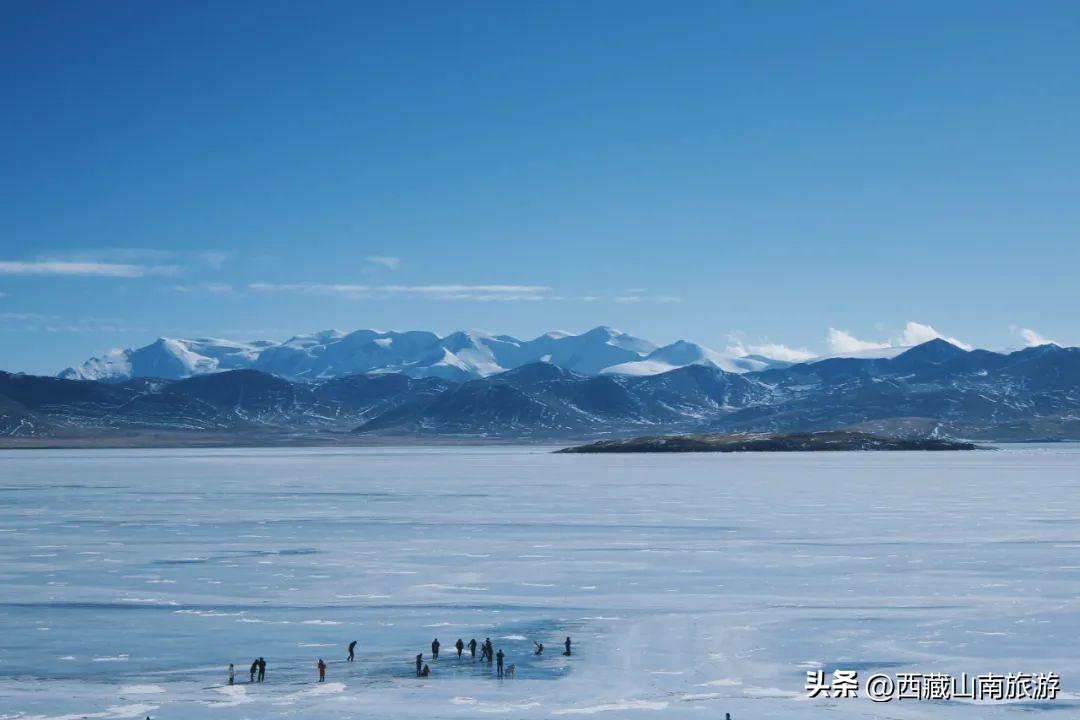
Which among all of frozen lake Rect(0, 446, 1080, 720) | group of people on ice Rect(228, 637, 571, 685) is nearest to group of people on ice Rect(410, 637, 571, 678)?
group of people on ice Rect(228, 637, 571, 685)

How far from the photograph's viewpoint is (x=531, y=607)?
3619 centimetres

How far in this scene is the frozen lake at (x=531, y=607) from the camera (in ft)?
82.5

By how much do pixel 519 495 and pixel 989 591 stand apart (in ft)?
195

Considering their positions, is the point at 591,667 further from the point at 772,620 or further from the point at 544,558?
the point at 544,558

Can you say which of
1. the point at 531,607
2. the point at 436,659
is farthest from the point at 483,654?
the point at 531,607

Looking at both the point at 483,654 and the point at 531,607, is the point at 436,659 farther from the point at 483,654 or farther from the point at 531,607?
the point at 531,607

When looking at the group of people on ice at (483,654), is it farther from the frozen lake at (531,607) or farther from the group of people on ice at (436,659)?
the frozen lake at (531,607)

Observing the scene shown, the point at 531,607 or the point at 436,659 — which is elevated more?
the point at 531,607

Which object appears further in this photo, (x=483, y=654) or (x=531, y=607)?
(x=531, y=607)

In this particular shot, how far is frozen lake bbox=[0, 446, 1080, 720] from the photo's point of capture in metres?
25.2

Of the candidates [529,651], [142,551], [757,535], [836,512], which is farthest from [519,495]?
[529,651]

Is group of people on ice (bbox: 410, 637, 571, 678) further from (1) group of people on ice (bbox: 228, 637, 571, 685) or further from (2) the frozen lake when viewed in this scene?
(2) the frozen lake

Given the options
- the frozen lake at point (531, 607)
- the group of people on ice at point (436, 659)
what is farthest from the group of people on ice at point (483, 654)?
the frozen lake at point (531, 607)

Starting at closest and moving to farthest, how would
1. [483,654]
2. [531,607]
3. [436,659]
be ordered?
[436,659]
[483,654]
[531,607]
